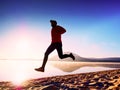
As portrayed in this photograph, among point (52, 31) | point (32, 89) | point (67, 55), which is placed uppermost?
point (52, 31)

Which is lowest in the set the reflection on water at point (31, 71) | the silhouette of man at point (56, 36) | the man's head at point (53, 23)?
the reflection on water at point (31, 71)

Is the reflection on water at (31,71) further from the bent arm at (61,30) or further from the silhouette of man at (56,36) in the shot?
the bent arm at (61,30)

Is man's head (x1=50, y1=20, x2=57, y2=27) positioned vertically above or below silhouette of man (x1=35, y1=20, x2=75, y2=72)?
above

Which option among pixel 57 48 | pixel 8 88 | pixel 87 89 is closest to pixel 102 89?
pixel 87 89

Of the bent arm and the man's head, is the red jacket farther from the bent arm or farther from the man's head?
the man's head

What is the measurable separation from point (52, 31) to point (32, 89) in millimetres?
2602

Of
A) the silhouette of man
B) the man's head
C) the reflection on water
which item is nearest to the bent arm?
the silhouette of man

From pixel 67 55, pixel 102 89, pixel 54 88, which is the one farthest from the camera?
pixel 67 55

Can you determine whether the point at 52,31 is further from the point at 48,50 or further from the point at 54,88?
the point at 54,88

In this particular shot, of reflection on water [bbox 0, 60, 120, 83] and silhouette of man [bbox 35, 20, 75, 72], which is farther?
reflection on water [bbox 0, 60, 120, 83]

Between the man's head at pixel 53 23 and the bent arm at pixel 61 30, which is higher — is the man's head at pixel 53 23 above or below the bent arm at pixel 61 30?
above

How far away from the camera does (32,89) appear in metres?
12.4

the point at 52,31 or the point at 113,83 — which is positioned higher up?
the point at 52,31

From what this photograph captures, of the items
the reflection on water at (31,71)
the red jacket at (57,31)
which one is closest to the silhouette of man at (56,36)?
the red jacket at (57,31)
